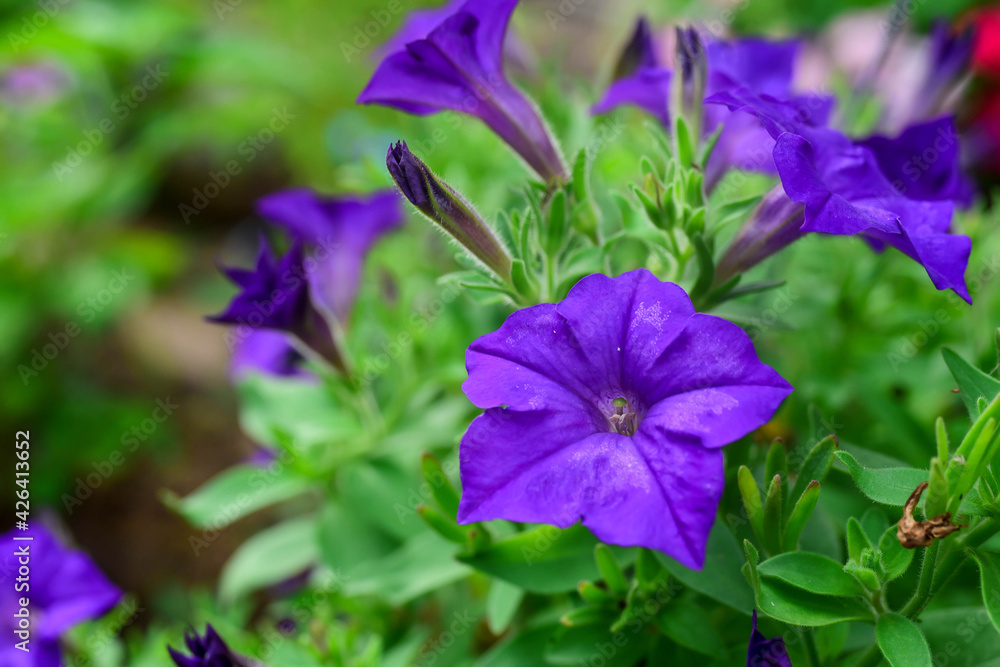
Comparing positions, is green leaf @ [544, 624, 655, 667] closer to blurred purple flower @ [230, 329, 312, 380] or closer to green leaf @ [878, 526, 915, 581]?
green leaf @ [878, 526, 915, 581]

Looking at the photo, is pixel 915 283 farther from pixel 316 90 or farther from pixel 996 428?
pixel 316 90

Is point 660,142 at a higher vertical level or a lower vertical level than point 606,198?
higher

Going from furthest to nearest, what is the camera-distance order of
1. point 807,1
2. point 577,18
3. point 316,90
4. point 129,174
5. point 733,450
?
point 577,18
point 316,90
point 807,1
point 129,174
point 733,450

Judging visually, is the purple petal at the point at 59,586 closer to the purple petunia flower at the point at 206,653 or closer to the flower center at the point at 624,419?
the purple petunia flower at the point at 206,653

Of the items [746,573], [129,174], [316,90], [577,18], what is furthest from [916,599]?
[577,18]

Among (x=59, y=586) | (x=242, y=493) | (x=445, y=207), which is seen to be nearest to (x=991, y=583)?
(x=445, y=207)

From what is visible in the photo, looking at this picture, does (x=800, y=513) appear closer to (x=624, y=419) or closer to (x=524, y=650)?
(x=624, y=419)

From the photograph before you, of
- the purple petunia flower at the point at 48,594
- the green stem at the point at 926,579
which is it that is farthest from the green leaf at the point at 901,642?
the purple petunia flower at the point at 48,594
